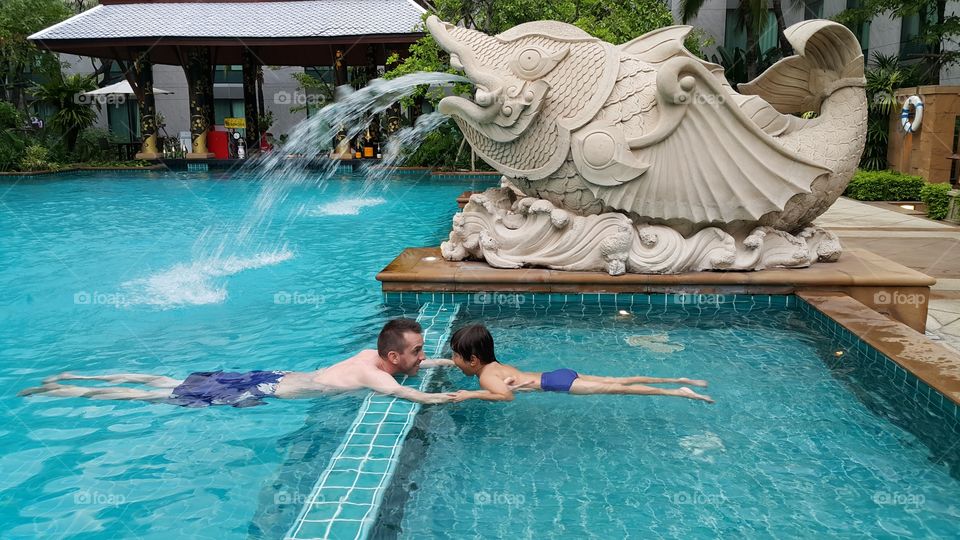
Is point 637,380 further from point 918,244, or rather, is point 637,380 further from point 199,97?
point 199,97

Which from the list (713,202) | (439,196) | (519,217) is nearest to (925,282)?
(713,202)

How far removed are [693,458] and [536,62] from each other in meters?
3.62

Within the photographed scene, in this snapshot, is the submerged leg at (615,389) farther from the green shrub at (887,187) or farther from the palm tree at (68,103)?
the palm tree at (68,103)

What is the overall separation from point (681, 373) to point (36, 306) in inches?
215

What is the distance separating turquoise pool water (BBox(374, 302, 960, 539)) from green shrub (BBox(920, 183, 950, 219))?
7.88 metres

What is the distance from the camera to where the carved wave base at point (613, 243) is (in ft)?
19.9

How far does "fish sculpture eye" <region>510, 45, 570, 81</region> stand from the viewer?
5.93 metres

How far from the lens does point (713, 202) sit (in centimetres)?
599

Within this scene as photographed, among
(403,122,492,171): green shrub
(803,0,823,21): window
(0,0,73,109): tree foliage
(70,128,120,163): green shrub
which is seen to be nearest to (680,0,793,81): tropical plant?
(803,0,823,21): window

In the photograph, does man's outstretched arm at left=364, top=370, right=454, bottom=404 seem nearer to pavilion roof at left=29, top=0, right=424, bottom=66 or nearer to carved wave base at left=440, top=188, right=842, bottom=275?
carved wave base at left=440, top=188, right=842, bottom=275

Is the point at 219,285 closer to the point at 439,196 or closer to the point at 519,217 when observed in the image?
the point at 519,217

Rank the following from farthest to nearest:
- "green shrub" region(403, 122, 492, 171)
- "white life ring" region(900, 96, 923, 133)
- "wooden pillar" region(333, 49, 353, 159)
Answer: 1. "wooden pillar" region(333, 49, 353, 159)
2. "green shrub" region(403, 122, 492, 171)
3. "white life ring" region(900, 96, 923, 133)

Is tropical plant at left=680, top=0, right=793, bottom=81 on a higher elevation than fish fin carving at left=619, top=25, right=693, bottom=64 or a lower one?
higher

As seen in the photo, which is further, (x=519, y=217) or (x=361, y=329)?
(x=519, y=217)
